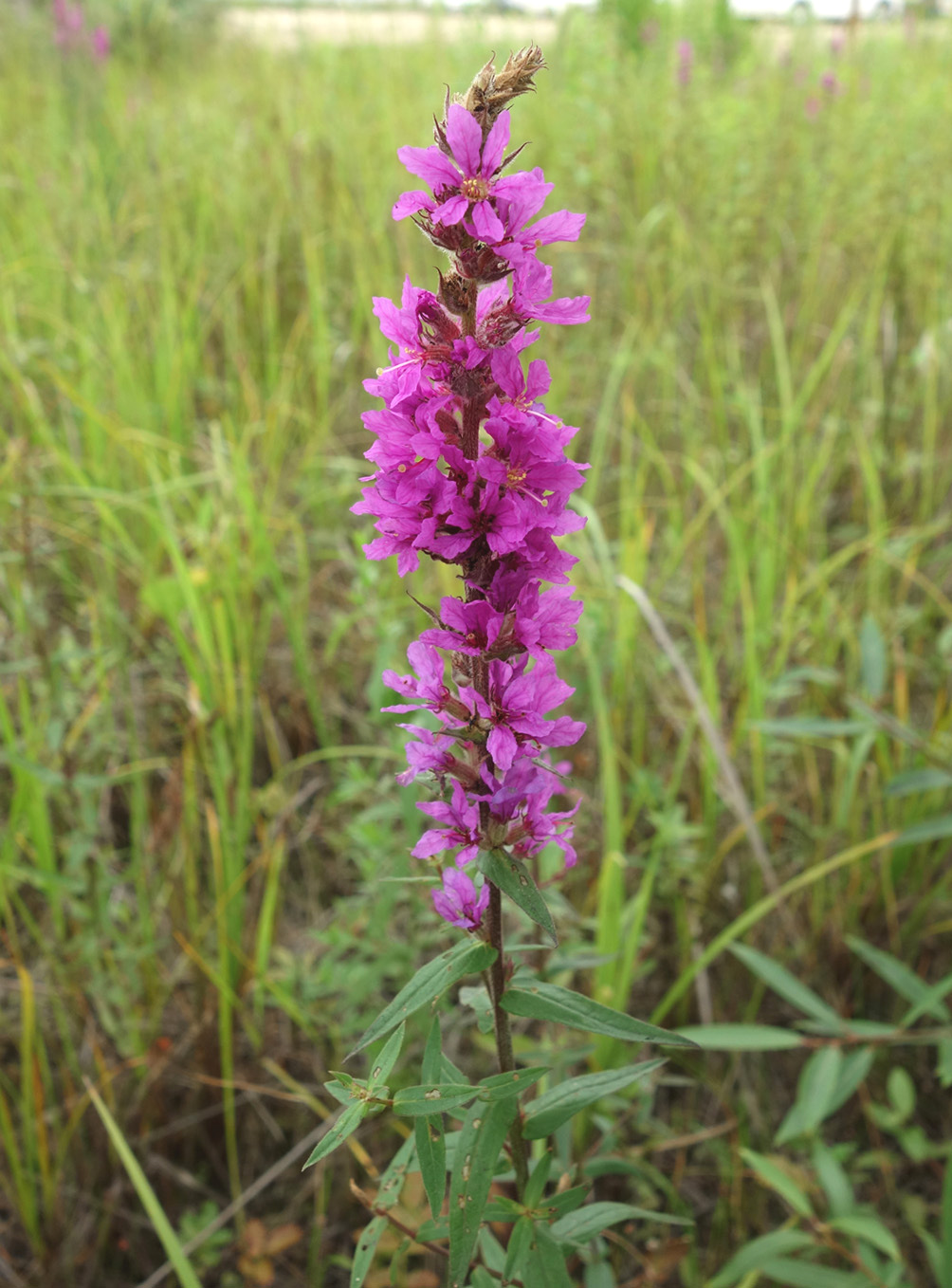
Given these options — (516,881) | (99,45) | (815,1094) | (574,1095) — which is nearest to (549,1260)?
(574,1095)

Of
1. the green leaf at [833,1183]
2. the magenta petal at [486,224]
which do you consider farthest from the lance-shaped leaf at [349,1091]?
the green leaf at [833,1183]

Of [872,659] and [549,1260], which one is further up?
[872,659]

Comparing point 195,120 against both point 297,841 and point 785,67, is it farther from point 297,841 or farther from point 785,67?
point 297,841

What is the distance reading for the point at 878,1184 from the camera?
5.90ft

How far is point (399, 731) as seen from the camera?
2.00 meters

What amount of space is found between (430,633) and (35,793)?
4.23ft

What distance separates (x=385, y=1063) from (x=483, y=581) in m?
0.47

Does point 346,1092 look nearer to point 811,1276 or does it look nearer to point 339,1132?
point 339,1132

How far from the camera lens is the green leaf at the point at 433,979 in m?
0.82

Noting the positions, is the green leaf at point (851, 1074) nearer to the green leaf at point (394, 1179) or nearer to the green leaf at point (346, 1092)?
the green leaf at point (394, 1179)

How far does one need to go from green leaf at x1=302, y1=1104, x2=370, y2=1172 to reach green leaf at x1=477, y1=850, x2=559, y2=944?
9.2 inches

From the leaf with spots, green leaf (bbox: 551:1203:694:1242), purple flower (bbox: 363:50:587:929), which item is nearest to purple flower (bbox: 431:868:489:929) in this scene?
purple flower (bbox: 363:50:587:929)

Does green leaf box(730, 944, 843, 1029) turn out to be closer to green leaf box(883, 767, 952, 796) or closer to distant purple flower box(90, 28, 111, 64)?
green leaf box(883, 767, 952, 796)

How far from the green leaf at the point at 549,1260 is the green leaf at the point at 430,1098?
0.71 feet
